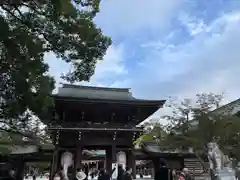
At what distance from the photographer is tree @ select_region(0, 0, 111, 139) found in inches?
291

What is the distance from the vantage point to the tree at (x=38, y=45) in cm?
740

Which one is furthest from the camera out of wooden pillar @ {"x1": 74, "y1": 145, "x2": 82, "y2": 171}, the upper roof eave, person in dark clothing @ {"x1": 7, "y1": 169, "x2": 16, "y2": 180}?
person in dark clothing @ {"x1": 7, "y1": 169, "x2": 16, "y2": 180}

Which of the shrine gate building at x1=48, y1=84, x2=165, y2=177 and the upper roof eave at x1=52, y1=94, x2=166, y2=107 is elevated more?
the upper roof eave at x1=52, y1=94, x2=166, y2=107

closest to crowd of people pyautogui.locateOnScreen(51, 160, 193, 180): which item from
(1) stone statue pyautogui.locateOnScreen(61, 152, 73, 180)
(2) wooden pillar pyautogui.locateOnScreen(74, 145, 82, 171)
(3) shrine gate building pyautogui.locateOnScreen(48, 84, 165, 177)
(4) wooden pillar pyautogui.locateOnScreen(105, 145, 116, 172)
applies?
(2) wooden pillar pyautogui.locateOnScreen(74, 145, 82, 171)

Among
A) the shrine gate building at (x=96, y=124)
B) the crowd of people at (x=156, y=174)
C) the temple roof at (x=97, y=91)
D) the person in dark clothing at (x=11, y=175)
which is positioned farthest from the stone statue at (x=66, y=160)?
the temple roof at (x=97, y=91)

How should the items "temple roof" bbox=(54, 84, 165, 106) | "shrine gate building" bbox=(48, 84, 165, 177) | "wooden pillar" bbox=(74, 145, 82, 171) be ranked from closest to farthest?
1. "wooden pillar" bbox=(74, 145, 82, 171)
2. "shrine gate building" bbox=(48, 84, 165, 177)
3. "temple roof" bbox=(54, 84, 165, 106)

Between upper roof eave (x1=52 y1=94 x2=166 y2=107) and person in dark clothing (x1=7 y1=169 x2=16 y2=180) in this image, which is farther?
person in dark clothing (x1=7 y1=169 x2=16 y2=180)

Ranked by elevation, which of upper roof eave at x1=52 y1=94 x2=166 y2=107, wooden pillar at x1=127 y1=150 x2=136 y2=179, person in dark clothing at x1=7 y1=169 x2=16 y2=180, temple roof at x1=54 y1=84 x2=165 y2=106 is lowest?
person in dark clothing at x1=7 y1=169 x2=16 y2=180

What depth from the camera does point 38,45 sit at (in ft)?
25.0

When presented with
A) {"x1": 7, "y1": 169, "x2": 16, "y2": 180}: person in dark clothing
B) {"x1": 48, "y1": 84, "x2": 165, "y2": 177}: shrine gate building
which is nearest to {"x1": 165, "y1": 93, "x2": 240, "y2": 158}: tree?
{"x1": 48, "y1": 84, "x2": 165, "y2": 177}: shrine gate building

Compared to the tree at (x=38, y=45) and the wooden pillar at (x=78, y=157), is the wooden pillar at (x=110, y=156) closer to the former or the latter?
the wooden pillar at (x=78, y=157)

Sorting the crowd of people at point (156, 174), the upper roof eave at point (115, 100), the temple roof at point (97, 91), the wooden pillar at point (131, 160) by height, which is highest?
the temple roof at point (97, 91)

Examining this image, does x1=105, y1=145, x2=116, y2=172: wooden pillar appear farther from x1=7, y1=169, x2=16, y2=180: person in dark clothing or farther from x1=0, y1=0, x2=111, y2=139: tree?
x1=0, y1=0, x2=111, y2=139: tree

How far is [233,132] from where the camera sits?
58.5 feet
